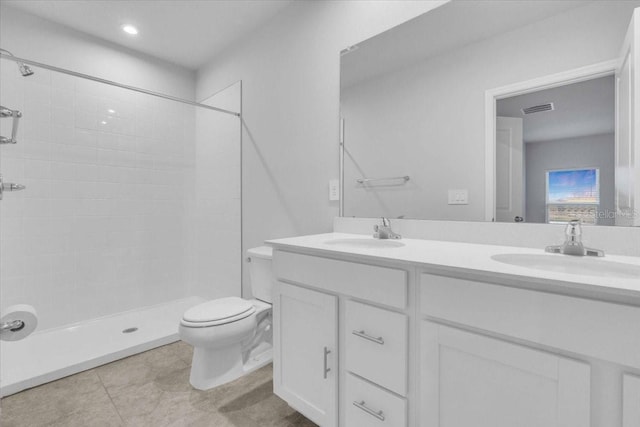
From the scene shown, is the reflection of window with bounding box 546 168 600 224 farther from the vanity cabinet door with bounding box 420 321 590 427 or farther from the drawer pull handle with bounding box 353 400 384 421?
the drawer pull handle with bounding box 353 400 384 421

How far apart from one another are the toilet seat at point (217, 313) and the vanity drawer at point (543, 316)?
A: 1095 mm

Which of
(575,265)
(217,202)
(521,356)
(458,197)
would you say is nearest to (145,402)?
(217,202)

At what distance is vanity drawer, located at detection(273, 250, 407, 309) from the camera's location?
100 centimetres

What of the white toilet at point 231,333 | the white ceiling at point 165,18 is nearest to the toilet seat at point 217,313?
→ the white toilet at point 231,333

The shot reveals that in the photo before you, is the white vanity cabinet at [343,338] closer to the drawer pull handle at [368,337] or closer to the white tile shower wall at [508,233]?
the drawer pull handle at [368,337]

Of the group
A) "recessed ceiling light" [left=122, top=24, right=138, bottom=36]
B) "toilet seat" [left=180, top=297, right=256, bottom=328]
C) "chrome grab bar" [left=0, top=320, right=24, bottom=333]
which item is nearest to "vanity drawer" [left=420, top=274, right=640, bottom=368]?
"toilet seat" [left=180, top=297, right=256, bottom=328]

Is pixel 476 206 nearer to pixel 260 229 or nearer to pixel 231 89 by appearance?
pixel 260 229

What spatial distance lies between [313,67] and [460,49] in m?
0.90

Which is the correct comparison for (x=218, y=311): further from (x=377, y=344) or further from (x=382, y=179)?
(x=382, y=179)

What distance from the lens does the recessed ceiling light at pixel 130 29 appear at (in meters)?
2.32

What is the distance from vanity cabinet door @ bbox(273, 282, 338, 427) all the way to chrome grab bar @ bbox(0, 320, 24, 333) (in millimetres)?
899

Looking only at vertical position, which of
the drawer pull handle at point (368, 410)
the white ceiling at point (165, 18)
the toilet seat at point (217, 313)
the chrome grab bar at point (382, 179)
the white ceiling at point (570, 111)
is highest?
the white ceiling at point (165, 18)

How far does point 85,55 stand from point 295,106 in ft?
5.81

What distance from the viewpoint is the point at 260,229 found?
7.77 ft
